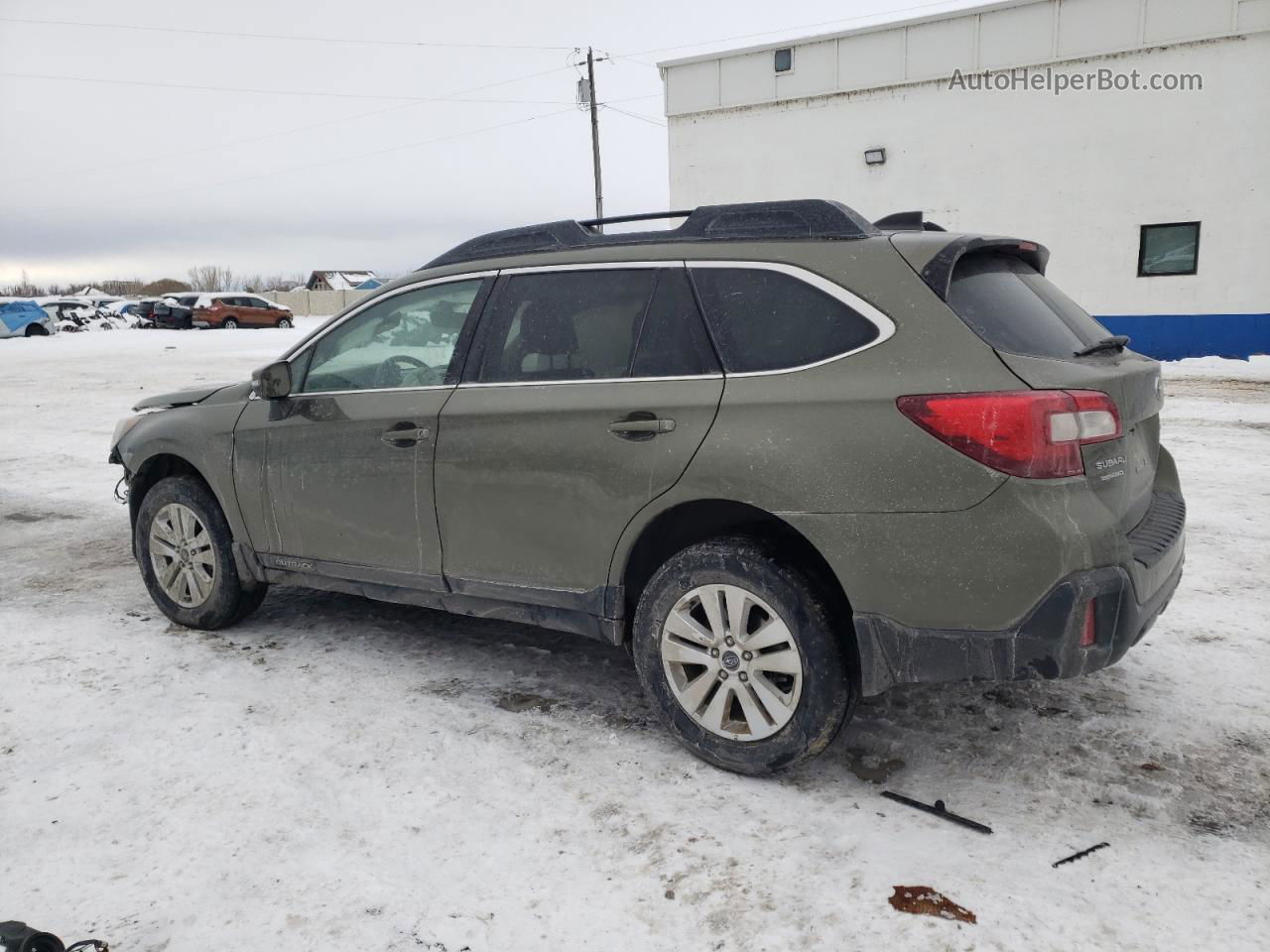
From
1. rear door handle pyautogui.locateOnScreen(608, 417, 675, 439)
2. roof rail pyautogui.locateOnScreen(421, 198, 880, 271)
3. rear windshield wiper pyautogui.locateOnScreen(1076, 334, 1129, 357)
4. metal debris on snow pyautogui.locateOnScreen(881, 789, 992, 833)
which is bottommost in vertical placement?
metal debris on snow pyautogui.locateOnScreen(881, 789, 992, 833)

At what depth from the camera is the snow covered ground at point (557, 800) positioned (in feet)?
8.11

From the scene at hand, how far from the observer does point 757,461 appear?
9.98 ft

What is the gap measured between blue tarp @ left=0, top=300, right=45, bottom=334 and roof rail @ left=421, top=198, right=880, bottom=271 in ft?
122

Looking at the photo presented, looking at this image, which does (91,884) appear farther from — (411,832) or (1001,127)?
(1001,127)

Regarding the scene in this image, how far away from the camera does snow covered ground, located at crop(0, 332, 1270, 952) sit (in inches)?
97.3

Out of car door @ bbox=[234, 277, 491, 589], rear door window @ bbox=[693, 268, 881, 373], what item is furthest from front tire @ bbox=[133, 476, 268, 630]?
rear door window @ bbox=[693, 268, 881, 373]

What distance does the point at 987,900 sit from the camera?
2.50 meters

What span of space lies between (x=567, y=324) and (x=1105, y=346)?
74.6 inches

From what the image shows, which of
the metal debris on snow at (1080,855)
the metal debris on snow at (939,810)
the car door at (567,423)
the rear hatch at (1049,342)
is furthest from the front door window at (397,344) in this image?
the metal debris on snow at (1080,855)

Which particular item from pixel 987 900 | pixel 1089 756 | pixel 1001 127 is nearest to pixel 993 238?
pixel 1089 756

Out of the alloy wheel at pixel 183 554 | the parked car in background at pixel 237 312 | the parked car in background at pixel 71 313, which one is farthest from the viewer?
the parked car in background at pixel 237 312

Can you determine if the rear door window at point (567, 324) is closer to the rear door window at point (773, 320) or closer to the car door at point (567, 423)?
the car door at point (567, 423)

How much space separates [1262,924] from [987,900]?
2.14 ft

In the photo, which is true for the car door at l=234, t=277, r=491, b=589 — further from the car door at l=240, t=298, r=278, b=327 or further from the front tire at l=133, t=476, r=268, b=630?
the car door at l=240, t=298, r=278, b=327
